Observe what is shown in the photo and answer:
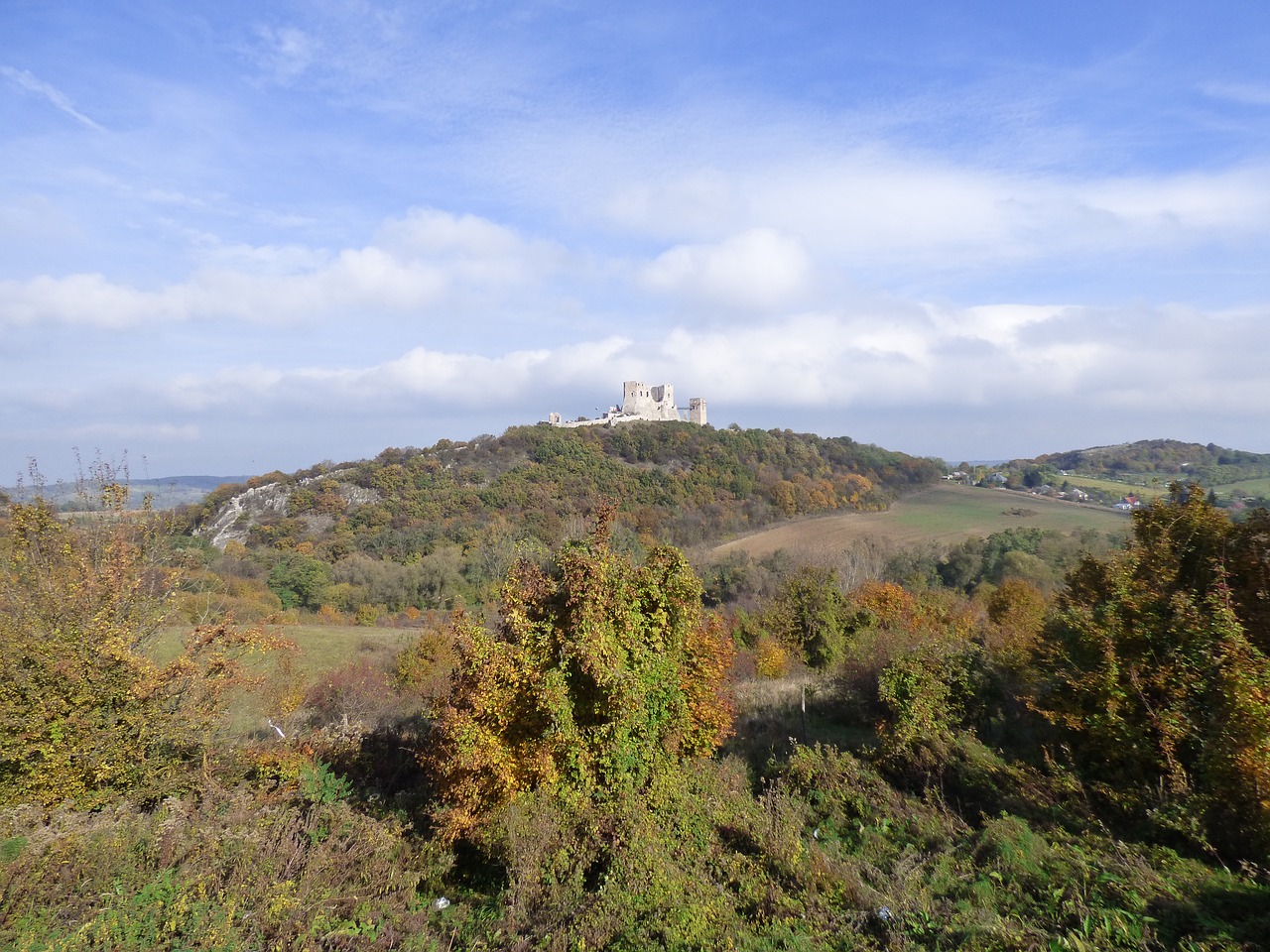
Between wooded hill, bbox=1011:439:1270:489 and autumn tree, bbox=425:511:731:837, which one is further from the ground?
wooded hill, bbox=1011:439:1270:489

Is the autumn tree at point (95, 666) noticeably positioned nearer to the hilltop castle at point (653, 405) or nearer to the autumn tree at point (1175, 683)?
the autumn tree at point (1175, 683)

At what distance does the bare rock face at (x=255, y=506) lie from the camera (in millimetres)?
47938

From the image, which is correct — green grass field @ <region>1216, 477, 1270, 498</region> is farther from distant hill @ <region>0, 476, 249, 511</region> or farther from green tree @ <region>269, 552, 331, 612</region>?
green tree @ <region>269, 552, 331, 612</region>

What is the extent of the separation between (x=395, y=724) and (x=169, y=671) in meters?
5.10

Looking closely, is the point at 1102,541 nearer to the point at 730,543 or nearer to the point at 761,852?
the point at 730,543

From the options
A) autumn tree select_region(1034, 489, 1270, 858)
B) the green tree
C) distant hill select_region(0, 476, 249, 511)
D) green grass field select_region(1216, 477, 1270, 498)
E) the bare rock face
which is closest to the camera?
autumn tree select_region(1034, 489, 1270, 858)

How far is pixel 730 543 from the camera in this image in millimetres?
45906

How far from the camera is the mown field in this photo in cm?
4138

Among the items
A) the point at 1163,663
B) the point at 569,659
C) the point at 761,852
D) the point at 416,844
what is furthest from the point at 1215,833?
the point at 416,844

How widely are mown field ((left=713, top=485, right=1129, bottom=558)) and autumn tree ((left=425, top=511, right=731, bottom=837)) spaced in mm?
31411

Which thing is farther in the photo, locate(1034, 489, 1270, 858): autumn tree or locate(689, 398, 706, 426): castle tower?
locate(689, 398, 706, 426): castle tower

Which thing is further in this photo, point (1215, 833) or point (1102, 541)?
point (1102, 541)

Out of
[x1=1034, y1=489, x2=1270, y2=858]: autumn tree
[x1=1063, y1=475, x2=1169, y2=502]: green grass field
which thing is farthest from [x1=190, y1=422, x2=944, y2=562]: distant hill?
[x1=1034, y1=489, x2=1270, y2=858]: autumn tree

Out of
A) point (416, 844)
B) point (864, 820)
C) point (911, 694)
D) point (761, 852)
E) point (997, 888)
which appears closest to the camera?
point (997, 888)
